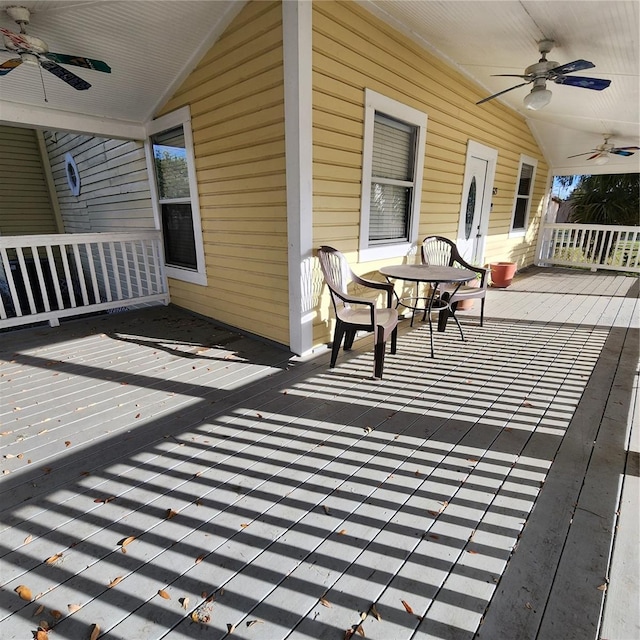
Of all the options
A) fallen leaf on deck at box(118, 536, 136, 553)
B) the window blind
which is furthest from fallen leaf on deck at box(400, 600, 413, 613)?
the window blind

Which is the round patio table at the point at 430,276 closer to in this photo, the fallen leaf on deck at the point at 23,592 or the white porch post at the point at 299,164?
the white porch post at the point at 299,164

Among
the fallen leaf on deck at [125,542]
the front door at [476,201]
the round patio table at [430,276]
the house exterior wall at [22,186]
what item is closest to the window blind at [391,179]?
the round patio table at [430,276]

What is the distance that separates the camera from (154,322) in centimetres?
419

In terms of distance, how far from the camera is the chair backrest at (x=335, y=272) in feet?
9.50

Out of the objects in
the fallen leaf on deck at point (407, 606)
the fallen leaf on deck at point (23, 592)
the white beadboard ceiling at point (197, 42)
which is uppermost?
the white beadboard ceiling at point (197, 42)

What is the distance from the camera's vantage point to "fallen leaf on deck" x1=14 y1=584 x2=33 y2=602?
1.18 metres

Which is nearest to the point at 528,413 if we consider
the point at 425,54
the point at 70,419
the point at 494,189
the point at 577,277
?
the point at 70,419

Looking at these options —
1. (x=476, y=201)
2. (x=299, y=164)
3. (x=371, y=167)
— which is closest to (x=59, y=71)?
(x=299, y=164)

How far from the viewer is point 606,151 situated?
629cm

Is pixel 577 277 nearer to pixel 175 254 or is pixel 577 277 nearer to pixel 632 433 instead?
pixel 632 433

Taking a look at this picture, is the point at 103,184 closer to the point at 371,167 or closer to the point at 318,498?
the point at 371,167

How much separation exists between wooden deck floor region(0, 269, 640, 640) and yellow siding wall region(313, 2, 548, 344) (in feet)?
4.41

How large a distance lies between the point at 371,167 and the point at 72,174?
6241 mm

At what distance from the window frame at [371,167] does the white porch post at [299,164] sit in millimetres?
785
